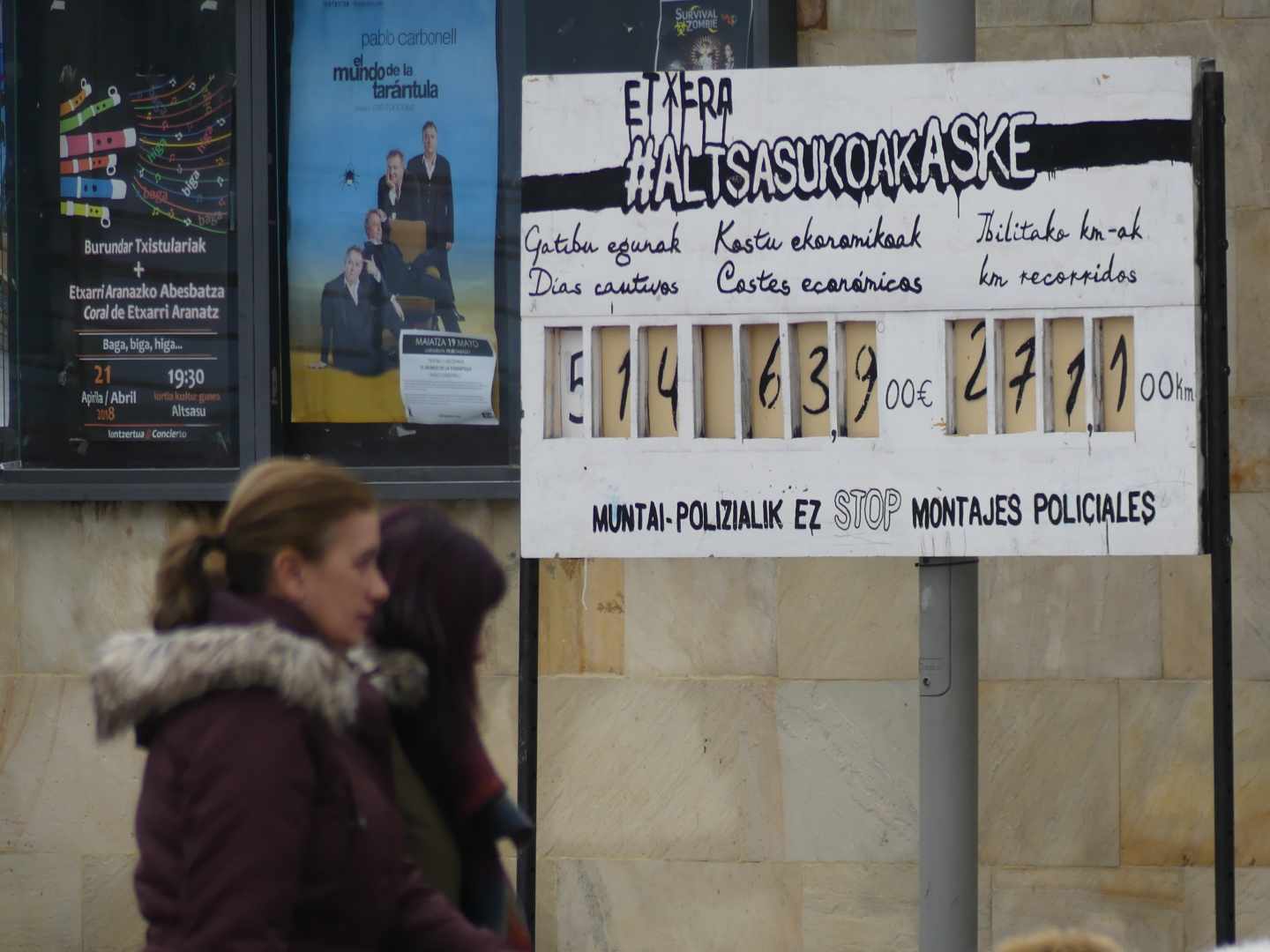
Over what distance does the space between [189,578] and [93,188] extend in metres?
4.81

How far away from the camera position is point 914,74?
4.32 m

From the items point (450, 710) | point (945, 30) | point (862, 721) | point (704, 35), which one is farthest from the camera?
point (704, 35)

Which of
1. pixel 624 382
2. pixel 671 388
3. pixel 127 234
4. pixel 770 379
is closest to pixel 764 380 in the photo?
pixel 770 379

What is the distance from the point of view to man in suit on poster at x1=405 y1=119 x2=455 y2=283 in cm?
676

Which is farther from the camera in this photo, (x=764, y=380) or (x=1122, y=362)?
(x=764, y=380)

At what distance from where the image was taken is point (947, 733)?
445cm

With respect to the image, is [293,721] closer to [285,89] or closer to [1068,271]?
[1068,271]

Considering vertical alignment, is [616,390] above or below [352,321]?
below

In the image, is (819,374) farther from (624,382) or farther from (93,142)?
(93,142)

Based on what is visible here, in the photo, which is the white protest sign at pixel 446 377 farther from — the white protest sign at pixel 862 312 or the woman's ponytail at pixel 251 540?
the woman's ponytail at pixel 251 540

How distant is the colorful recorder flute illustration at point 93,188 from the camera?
6.91 metres

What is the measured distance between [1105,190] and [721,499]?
3.70ft

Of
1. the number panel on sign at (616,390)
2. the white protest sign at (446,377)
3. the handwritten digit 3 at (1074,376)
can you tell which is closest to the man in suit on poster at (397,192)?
the white protest sign at (446,377)

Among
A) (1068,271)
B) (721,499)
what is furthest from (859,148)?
(721,499)
